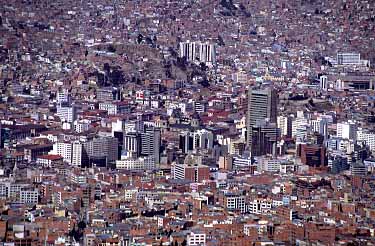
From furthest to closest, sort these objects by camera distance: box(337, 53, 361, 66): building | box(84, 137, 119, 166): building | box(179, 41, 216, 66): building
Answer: box(179, 41, 216, 66): building
box(337, 53, 361, 66): building
box(84, 137, 119, 166): building

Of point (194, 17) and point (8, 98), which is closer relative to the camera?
point (8, 98)

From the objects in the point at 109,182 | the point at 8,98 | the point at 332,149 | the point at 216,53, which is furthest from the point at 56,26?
the point at 109,182

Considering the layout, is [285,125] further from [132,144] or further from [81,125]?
[81,125]

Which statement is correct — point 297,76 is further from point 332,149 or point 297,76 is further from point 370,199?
point 370,199

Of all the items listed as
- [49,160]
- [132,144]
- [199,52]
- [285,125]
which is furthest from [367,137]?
[199,52]

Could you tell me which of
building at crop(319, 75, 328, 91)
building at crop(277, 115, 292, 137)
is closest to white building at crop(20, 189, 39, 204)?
building at crop(277, 115, 292, 137)

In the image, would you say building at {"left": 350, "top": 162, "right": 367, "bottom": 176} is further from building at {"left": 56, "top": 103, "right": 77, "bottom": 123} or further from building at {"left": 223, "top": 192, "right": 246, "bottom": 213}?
building at {"left": 56, "top": 103, "right": 77, "bottom": 123}
